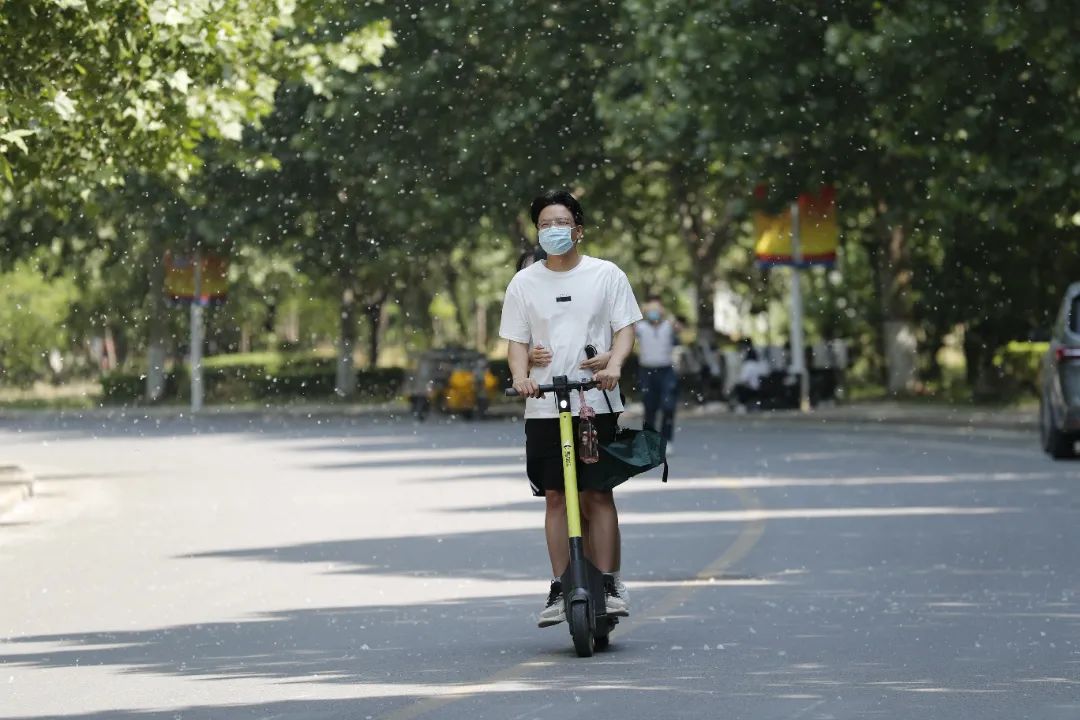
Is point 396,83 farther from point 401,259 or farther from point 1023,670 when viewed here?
point 1023,670

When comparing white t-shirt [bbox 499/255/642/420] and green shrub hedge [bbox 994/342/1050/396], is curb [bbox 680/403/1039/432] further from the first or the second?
white t-shirt [bbox 499/255/642/420]

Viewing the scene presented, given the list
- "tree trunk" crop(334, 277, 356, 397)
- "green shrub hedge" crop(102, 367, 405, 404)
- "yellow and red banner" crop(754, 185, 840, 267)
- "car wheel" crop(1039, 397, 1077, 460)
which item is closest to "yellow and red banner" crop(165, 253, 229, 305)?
"tree trunk" crop(334, 277, 356, 397)

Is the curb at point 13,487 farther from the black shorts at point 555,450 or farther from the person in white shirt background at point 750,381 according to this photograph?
the person in white shirt background at point 750,381

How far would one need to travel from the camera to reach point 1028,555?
571 inches

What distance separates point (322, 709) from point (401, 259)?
54541mm

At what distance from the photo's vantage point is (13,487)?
22.7 meters

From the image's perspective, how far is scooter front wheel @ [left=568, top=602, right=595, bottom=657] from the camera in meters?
9.95

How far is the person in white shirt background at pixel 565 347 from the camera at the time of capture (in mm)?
10266

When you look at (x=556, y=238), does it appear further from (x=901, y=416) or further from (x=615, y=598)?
(x=901, y=416)

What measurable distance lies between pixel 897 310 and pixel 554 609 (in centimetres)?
3757

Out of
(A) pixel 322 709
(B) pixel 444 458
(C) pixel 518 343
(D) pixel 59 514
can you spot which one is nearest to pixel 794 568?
(C) pixel 518 343

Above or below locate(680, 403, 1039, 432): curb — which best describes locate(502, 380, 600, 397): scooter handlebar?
above

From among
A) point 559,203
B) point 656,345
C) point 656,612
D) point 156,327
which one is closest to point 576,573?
point 559,203

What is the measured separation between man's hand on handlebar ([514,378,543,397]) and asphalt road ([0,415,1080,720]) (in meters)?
1.07
